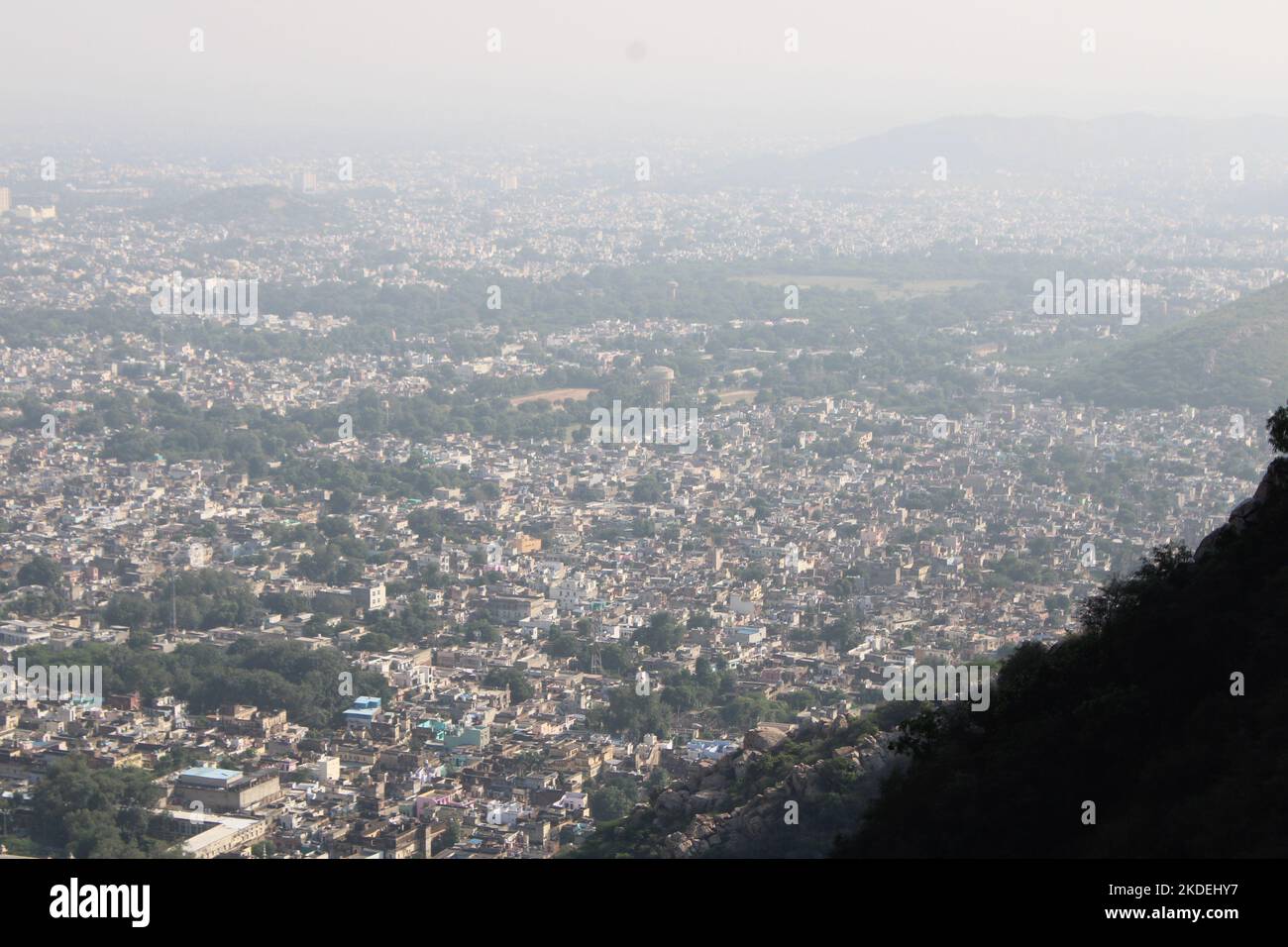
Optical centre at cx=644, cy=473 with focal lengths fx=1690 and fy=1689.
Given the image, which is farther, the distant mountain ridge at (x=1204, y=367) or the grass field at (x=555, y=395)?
the grass field at (x=555, y=395)

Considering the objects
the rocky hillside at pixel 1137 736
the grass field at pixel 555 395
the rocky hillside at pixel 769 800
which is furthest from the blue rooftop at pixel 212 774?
the grass field at pixel 555 395

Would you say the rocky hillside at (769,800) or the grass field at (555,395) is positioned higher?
the grass field at (555,395)

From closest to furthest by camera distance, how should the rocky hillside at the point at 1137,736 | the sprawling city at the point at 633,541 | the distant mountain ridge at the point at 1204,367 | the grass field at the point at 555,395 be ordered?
the rocky hillside at the point at 1137,736 < the sprawling city at the point at 633,541 < the distant mountain ridge at the point at 1204,367 < the grass field at the point at 555,395

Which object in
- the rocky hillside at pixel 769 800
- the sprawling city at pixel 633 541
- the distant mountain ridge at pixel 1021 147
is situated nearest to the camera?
the sprawling city at pixel 633 541

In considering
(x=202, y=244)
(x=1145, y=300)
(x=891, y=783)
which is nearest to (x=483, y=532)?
(x=891, y=783)

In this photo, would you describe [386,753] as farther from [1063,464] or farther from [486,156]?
[486,156]

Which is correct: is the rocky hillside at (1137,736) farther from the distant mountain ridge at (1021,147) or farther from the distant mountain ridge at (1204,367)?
the distant mountain ridge at (1021,147)

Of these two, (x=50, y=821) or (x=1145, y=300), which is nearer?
(x=50, y=821)

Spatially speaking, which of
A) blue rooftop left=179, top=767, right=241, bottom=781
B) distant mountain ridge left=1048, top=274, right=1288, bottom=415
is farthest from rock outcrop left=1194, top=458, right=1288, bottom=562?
distant mountain ridge left=1048, top=274, right=1288, bottom=415

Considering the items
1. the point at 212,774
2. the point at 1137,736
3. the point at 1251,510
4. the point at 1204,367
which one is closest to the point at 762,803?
the point at 1137,736

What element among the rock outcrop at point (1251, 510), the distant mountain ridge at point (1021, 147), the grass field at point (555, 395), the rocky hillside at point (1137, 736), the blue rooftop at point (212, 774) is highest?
the distant mountain ridge at point (1021, 147)

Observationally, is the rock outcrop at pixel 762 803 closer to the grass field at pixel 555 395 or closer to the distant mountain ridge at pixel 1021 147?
the grass field at pixel 555 395
